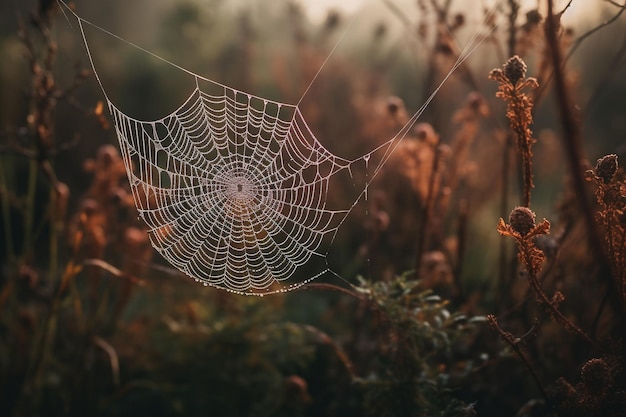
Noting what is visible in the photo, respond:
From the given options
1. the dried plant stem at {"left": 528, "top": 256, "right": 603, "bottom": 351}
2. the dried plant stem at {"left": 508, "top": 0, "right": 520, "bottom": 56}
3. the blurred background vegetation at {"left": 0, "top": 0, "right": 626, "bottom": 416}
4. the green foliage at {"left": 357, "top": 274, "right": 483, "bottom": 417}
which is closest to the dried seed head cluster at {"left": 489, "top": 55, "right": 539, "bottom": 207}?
the blurred background vegetation at {"left": 0, "top": 0, "right": 626, "bottom": 416}

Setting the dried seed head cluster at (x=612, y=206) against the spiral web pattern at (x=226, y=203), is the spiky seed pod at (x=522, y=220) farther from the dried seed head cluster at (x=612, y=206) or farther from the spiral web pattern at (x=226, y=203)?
the spiral web pattern at (x=226, y=203)

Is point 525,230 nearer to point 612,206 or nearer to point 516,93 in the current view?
point 612,206

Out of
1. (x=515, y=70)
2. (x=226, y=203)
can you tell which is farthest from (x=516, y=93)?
(x=226, y=203)

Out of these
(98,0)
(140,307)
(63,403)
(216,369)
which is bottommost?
(63,403)

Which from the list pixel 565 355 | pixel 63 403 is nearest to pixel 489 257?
pixel 565 355

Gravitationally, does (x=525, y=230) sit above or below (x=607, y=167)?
below

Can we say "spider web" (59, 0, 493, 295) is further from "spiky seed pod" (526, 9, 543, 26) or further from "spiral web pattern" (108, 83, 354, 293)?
"spiky seed pod" (526, 9, 543, 26)

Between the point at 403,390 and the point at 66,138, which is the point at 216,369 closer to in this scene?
the point at 403,390
